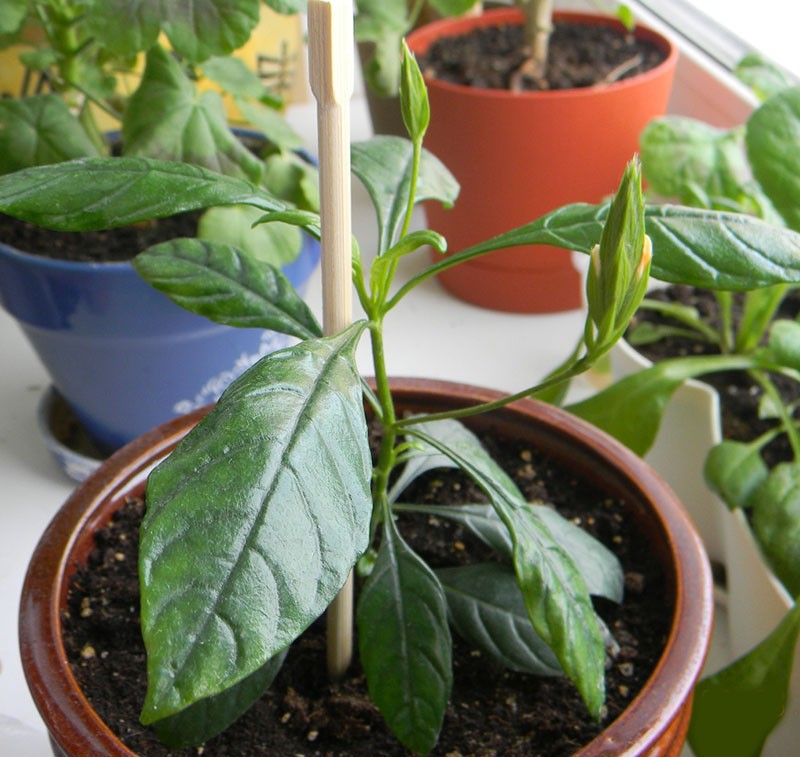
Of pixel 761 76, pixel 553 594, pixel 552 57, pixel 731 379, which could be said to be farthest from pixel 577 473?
pixel 552 57

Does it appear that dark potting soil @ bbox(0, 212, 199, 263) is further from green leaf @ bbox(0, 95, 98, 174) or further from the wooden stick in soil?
the wooden stick in soil

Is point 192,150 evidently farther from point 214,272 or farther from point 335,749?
point 335,749

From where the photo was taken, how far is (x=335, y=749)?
1.49 feet

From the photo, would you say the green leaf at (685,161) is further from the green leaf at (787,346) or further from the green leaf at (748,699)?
the green leaf at (748,699)

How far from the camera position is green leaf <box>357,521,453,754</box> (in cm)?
43

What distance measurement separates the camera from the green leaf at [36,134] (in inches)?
28.1

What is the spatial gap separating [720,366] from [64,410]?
582 millimetres

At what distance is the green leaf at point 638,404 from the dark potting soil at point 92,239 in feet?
1.21

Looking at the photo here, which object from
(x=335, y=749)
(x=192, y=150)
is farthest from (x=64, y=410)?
(x=335, y=749)

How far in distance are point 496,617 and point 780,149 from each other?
0.38 m

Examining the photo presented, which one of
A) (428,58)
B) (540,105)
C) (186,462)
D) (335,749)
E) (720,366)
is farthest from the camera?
(428,58)

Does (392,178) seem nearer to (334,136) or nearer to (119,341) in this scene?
(334,136)

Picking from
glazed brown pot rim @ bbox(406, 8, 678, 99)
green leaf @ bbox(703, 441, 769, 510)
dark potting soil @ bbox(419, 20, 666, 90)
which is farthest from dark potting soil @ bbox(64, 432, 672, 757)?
dark potting soil @ bbox(419, 20, 666, 90)

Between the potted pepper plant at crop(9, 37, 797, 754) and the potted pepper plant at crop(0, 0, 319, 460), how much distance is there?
0.65 ft
